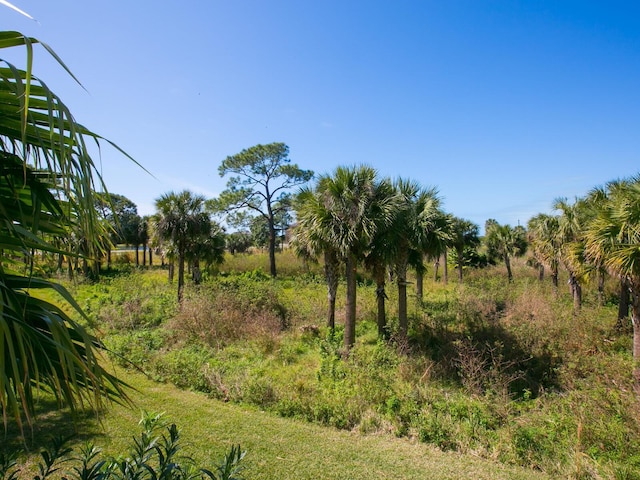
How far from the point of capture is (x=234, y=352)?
34.6ft

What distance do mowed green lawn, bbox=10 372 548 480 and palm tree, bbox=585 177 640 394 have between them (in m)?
5.78

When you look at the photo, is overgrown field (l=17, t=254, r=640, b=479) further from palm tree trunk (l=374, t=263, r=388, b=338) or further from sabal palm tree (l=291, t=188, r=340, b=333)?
sabal palm tree (l=291, t=188, r=340, b=333)

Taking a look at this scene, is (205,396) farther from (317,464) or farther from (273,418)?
(317,464)

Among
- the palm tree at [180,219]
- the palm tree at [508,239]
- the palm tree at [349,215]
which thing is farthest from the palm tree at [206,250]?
the palm tree at [508,239]

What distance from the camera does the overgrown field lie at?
18.9 ft

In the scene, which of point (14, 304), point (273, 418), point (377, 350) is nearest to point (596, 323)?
point (377, 350)

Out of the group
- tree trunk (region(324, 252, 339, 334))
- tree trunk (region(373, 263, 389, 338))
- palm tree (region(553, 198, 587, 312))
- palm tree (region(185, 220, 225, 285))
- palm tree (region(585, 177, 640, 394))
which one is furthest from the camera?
palm tree (region(185, 220, 225, 285))

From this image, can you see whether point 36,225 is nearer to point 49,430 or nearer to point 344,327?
point 49,430

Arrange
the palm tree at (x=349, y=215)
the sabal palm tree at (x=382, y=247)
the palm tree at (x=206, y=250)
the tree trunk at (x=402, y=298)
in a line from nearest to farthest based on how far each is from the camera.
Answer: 1. the palm tree at (x=349, y=215)
2. the sabal palm tree at (x=382, y=247)
3. the tree trunk at (x=402, y=298)
4. the palm tree at (x=206, y=250)

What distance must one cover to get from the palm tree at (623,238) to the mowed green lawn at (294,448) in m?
5.78

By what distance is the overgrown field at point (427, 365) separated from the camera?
18.9ft

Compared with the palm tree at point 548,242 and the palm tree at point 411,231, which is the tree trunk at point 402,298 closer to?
the palm tree at point 411,231

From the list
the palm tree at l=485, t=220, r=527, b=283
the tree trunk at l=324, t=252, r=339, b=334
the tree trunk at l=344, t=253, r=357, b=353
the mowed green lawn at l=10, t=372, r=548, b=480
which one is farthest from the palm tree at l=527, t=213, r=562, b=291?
the mowed green lawn at l=10, t=372, r=548, b=480

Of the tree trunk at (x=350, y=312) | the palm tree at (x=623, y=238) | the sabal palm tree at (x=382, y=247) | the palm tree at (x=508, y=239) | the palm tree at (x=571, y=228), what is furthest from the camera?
the palm tree at (x=508, y=239)
